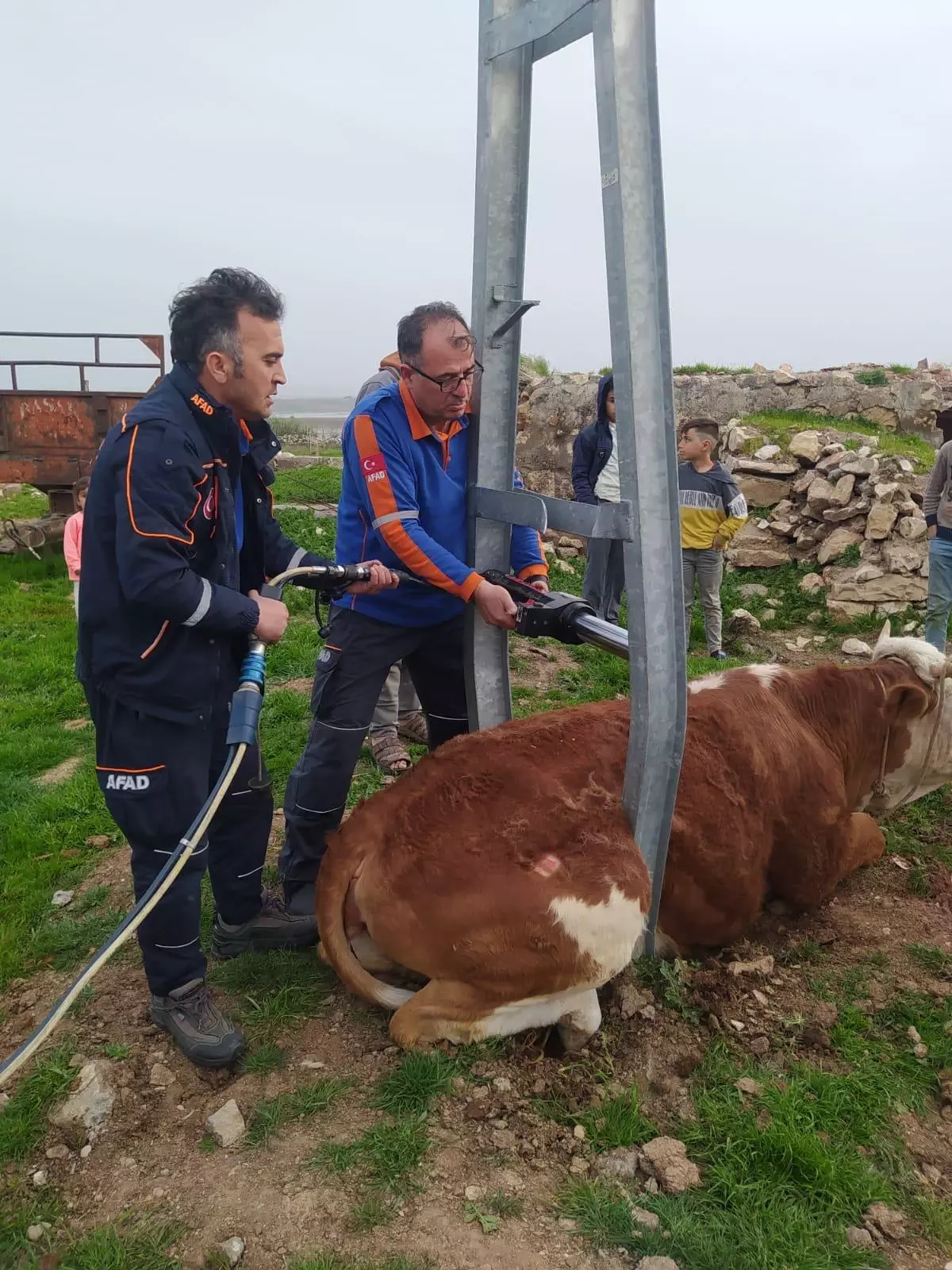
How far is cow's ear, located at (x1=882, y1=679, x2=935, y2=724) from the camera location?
415 cm

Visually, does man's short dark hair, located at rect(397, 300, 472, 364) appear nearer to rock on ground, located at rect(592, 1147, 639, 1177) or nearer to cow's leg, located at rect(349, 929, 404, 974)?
cow's leg, located at rect(349, 929, 404, 974)

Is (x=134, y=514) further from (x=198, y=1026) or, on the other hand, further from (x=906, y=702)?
(x=906, y=702)

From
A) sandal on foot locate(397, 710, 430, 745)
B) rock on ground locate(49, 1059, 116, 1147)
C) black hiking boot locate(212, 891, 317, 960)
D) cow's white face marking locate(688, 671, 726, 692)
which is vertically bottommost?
rock on ground locate(49, 1059, 116, 1147)

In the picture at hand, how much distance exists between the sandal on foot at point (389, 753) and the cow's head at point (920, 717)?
9.05 feet

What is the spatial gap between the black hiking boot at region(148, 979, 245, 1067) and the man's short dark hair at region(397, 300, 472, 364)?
8.24ft

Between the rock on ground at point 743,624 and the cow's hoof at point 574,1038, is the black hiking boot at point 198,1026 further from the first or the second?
the rock on ground at point 743,624

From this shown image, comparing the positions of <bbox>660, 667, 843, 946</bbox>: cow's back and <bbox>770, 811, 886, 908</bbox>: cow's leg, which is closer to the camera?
<bbox>660, 667, 843, 946</bbox>: cow's back

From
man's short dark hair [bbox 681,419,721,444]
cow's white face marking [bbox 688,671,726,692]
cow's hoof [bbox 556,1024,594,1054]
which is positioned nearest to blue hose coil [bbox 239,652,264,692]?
cow's hoof [bbox 556,1024,594,1054]

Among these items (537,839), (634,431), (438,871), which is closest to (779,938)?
(537,839)

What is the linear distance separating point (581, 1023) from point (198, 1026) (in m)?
1.35

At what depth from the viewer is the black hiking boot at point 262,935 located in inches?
142

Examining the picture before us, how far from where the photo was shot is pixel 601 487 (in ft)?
26.3

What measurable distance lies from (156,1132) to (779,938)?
8.63ft

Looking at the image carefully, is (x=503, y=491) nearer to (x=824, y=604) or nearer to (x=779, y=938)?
(x=779, y=938)
